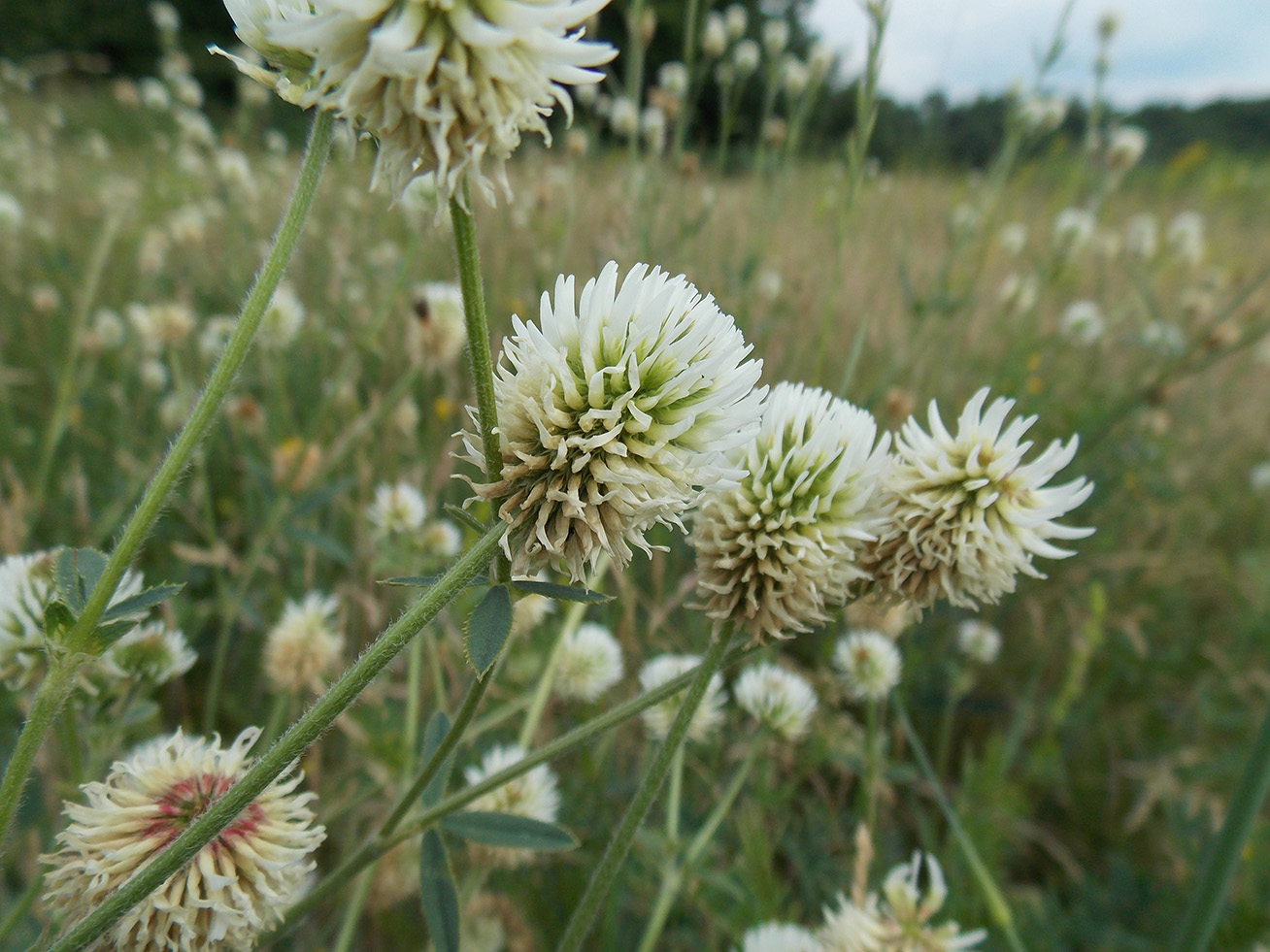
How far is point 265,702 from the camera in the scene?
6.64ft

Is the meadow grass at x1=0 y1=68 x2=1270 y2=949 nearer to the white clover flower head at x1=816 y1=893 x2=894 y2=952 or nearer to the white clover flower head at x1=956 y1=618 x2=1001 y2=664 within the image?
the white clover flower head at x1=956 y1=618 x2=1001 y2=664

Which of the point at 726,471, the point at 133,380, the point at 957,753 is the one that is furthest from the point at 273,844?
the point at 133,380

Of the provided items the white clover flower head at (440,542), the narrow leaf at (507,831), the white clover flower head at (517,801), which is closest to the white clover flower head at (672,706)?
the white clover flower head at (517,801)

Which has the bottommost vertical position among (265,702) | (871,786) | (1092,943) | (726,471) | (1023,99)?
(1092,943)

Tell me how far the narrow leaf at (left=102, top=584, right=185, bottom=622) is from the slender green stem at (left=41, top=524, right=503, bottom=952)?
204 millimetres

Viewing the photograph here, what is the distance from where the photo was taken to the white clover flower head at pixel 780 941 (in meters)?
1.16

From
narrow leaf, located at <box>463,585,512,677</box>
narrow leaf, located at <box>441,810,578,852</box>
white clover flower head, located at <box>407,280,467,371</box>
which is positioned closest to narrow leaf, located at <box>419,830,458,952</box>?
narrow leaf, located at <box>441,810,578,852</box>

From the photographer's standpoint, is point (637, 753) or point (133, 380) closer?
point (637, 753)

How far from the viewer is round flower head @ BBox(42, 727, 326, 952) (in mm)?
716

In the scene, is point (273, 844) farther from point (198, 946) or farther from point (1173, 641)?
point (1173, 641)

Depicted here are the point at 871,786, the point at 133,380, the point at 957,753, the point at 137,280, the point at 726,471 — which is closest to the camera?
the point at 726,471

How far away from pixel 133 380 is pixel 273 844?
9.94 feet

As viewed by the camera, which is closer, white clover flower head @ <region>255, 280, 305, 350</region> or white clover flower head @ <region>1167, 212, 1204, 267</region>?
white clover flower head @ <region>255, 280, 305, 350</region>

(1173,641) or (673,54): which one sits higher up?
(673,54)
